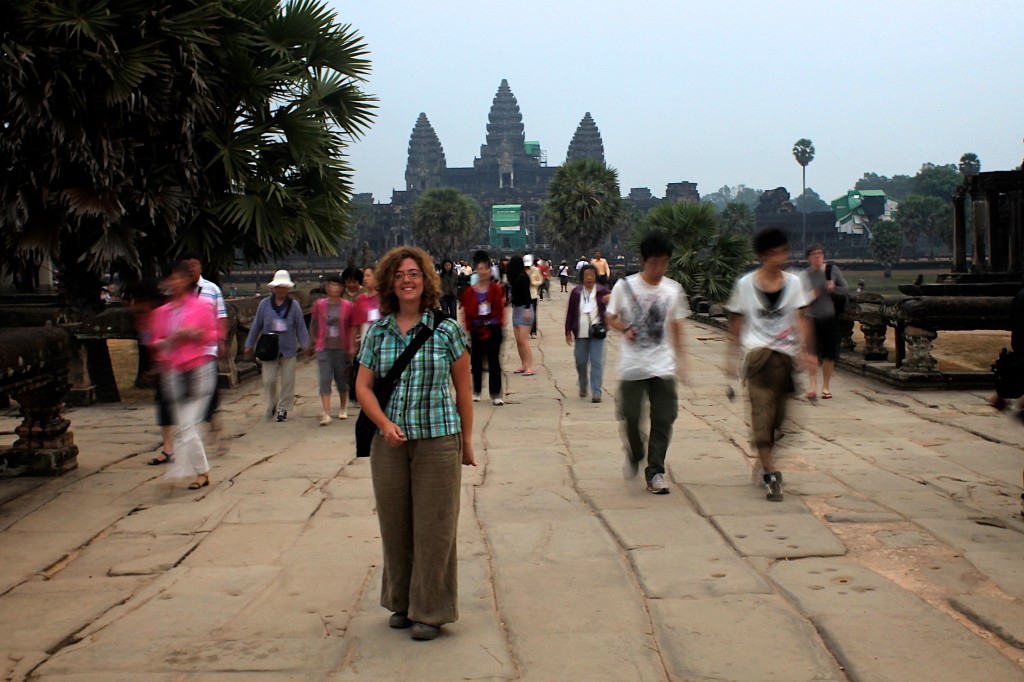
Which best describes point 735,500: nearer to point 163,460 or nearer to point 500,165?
point 163,460

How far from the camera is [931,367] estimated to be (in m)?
9.98

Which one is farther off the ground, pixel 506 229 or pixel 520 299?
pixel 520 299

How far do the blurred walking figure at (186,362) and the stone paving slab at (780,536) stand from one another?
9.37ft

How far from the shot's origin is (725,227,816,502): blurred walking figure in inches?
220

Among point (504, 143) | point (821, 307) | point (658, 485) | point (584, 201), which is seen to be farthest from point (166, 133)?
point (504, 143)

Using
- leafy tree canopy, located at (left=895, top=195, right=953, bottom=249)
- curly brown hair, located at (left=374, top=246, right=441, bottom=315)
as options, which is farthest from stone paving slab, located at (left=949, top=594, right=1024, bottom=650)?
leafy tree canopy, located at (left=895, top=195, right=953, bottom=249)

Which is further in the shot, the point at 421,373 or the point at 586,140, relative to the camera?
the point at 586,140

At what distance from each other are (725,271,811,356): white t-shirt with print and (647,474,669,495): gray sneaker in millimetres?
838

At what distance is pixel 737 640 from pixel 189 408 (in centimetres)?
352

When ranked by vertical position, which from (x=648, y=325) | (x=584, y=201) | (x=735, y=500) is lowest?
(x=735, y=500)

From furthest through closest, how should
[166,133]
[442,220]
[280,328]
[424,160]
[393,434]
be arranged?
[424,160], [442,220], [166,133], [280,328], [393,434]

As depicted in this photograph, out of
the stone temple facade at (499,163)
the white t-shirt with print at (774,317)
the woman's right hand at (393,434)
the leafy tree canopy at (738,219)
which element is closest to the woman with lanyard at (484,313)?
the white t-shirt with print at (774,317)

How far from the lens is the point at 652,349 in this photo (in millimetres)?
5875

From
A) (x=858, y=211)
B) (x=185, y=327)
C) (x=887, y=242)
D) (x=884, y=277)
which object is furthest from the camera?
(x=858, y=211)
